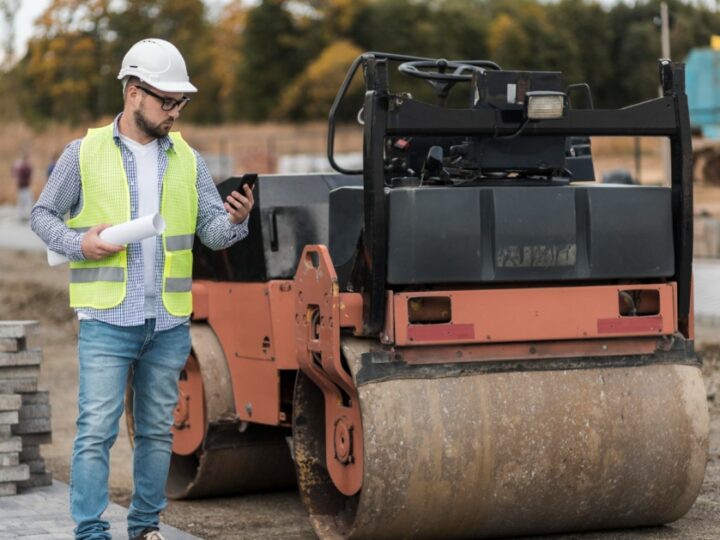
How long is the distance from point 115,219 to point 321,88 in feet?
227

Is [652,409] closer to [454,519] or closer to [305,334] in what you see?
[454,519]

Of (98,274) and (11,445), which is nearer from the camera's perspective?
(98,274)

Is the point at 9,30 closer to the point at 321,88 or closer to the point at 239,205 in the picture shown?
the point at 321,88

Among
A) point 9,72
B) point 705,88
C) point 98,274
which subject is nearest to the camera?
point 98,274

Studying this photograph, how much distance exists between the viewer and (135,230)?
5.20 meters

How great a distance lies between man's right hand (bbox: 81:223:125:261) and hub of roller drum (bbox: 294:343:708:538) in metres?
1.01

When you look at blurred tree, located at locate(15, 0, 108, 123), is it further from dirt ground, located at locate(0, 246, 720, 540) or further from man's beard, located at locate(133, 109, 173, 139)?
man's beard, located at locate(133, 109, 173, 139)

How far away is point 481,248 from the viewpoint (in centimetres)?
582

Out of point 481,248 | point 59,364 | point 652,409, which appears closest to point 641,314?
point 652,409

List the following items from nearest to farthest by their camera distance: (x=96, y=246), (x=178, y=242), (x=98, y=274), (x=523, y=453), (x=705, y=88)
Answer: (x=96, y=246) < (x=98, y=274) < (x=178, y=242) < (x=523, y=453) < (x=705, y=88)

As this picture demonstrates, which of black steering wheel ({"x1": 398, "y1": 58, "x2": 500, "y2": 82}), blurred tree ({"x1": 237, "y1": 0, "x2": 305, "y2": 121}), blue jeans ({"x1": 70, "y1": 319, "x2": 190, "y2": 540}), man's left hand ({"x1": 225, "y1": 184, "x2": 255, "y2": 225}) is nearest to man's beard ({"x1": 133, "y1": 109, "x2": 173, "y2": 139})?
man's left hand ({"x1": 225, "y1": 184, "x2": 255, "y2": 225})

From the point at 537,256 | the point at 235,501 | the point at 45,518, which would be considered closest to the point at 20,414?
the point at 45,518

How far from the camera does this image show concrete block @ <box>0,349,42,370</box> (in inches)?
280

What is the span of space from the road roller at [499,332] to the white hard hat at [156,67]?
0.72m
